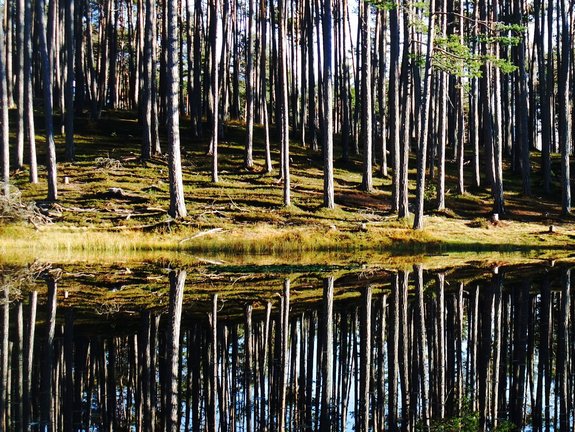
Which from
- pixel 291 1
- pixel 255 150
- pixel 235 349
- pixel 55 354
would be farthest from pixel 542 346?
pixel 291 1

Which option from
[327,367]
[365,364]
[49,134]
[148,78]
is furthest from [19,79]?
[365,364]

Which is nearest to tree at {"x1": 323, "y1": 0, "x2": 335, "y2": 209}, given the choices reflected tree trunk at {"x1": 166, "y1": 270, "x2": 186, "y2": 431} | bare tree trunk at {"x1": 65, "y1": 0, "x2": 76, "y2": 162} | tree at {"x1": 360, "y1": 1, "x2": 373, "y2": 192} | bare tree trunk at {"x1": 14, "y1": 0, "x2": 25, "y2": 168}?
tree at {"x1": 360, "y1": 1, "x2": 373, "y2": 192}

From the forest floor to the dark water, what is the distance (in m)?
9.09

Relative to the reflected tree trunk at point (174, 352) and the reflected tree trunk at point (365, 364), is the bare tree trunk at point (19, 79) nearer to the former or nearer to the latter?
the reflected tree trunk at point (174, 352)

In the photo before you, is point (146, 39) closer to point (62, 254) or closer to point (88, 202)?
point (88, 202)

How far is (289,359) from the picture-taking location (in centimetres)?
964

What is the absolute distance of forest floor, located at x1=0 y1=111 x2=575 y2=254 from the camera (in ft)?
81.4

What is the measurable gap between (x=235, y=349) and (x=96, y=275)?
898 cm

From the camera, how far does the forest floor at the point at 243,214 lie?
24.8 metres

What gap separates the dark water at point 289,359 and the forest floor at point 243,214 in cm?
909

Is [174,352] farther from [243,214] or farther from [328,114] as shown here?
[328,114]

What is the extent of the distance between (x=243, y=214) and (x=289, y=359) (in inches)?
754

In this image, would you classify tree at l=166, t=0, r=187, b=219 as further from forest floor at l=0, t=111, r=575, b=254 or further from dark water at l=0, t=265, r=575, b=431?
dark water at l=0, t=265, r=575, b=431

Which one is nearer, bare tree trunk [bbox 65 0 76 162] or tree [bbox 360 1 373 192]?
tree [bbox 360 1 373 192]
